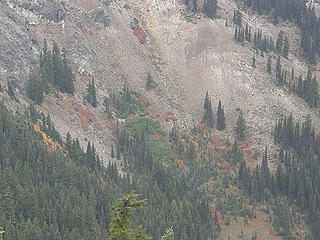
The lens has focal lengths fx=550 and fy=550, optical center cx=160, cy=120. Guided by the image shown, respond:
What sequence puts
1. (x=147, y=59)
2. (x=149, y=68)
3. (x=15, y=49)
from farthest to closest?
(x=147, y=59), (x=149, y=68), (x=15, y=49)

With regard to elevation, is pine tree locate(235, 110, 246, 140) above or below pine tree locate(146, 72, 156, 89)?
below

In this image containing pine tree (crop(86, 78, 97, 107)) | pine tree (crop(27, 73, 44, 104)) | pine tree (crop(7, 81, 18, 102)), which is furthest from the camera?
pine tree (crop(86, 78, 97, 107))

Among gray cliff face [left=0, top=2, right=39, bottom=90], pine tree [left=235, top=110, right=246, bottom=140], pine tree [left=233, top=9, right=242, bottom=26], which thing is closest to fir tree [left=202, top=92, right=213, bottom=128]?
pine tree [left=235, top=110, right=246, bottom=140]

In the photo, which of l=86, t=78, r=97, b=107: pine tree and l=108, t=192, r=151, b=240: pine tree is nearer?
l=108, t=192, r=151, b=240: pine tree

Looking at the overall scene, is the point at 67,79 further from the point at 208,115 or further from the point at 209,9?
the point at 209,9

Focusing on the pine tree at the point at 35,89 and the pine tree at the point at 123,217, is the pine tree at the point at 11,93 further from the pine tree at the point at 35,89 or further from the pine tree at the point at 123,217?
the pine tree at the point at 123,217

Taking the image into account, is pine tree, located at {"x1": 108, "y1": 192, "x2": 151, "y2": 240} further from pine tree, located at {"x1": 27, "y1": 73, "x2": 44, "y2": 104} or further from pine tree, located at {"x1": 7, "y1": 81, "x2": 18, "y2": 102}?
pine tree, located at {"x1": 27, "y1": 73, "x2": 44, "y2": 104}

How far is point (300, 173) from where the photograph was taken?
118188 mm

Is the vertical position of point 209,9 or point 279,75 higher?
point 209,9

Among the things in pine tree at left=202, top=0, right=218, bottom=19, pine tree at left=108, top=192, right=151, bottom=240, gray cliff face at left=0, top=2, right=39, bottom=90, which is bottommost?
gray cliff face at left=0, top=2, right=39, bottom=90

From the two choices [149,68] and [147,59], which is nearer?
[149,68]

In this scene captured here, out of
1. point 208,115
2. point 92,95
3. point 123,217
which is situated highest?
point 123,217

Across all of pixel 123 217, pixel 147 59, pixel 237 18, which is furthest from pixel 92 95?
pixel 123 217

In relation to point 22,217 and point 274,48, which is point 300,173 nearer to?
point 274,48
